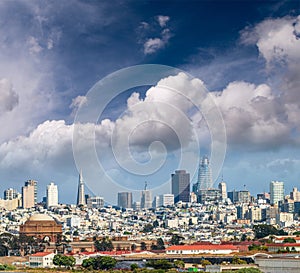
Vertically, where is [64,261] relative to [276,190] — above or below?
below

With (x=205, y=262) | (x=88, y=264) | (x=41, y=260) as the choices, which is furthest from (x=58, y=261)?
(x=205, y=262)

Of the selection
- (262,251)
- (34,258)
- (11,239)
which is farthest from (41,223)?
(262,251)

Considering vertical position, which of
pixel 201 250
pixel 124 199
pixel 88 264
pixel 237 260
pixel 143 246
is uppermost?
pixel 124 199

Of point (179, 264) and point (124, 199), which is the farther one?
point (124, 199)

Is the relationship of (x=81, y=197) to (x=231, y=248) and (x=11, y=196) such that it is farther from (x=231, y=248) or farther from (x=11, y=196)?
(x=231, y=248)

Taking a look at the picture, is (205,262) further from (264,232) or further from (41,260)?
(264,232)

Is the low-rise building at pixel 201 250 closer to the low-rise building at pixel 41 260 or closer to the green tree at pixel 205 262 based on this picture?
the green tree at pixel 205 262

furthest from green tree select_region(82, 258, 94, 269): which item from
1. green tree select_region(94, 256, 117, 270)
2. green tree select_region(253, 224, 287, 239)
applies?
green tree select_region(253, 224, 287, 239)

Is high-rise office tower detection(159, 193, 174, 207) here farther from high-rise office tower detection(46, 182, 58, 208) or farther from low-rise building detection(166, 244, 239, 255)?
low-rise building detection(166, 244, 239, 255)
